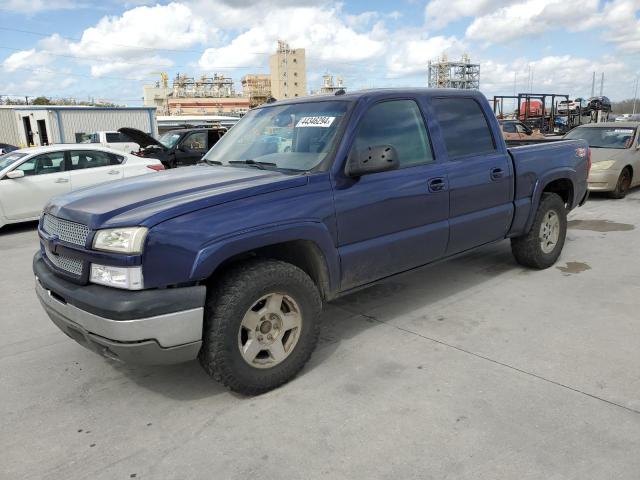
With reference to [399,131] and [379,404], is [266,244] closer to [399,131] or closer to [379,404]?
[379,404]

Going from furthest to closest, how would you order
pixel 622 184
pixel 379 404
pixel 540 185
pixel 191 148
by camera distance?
pixel 191 148, pixel 622 184, pixel 540 185, pixel 379 404

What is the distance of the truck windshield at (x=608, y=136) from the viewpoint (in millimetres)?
11070

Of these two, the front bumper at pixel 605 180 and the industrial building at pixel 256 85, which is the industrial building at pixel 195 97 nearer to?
the industrial building at pixel 256 85

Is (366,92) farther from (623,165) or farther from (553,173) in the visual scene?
(623,165)

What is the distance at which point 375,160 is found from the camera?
334cm

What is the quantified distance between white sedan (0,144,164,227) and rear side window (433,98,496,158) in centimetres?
615

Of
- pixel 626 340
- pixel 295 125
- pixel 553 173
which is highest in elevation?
pixel 295 125

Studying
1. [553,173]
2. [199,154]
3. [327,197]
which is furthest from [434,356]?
[199,154]

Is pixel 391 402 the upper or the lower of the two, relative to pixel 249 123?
lower

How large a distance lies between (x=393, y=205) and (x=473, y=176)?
1052 millimetres

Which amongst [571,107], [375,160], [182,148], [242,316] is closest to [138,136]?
[182,148]

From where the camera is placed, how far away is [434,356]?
12.0ft

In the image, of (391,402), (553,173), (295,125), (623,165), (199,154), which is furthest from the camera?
(199,154)

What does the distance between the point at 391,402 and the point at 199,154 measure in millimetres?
13064
